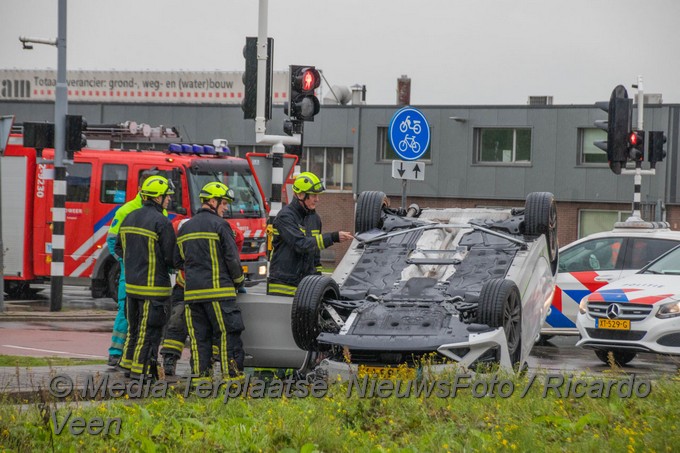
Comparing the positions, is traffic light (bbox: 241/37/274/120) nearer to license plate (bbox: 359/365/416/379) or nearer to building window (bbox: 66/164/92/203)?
license plate (bbox: 359/365/416/379)

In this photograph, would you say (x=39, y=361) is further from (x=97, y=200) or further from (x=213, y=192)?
(x=97, y=200)

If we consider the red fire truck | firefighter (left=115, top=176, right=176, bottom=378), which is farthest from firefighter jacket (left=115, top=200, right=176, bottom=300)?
the red fire truck

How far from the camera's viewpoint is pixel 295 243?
1060 centimetres

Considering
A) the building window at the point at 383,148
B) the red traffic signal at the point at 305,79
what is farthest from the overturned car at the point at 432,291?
the building window at the point at 383,148

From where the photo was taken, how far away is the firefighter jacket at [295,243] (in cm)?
1062

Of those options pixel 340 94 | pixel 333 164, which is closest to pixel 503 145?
pixel 333 164

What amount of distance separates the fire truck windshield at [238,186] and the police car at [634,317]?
24.5ft

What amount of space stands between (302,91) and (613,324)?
4.77m

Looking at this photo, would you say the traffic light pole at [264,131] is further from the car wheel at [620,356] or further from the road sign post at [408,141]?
the car wheel at [620,356]

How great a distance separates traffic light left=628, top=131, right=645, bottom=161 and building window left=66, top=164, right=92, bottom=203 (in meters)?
9.79

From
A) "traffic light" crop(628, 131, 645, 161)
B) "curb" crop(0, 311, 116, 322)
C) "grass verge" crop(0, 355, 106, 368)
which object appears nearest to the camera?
"grass verge" crop(0, 355, 106, 368)

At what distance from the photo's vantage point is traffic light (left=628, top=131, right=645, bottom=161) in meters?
19.9

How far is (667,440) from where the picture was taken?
612 centimetres

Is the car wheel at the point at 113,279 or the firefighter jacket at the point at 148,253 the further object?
the car wheel at the point at 113,279
